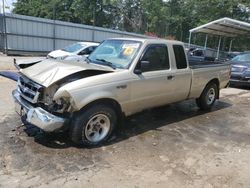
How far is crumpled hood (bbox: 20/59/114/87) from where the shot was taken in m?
4.47

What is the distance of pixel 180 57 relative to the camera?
6344 millimetres

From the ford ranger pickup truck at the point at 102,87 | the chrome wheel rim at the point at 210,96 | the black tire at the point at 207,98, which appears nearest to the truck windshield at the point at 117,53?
the ford ranger pickup truck at the point at 102,87

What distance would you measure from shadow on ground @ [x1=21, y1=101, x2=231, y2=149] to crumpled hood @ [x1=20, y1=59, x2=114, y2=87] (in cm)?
104

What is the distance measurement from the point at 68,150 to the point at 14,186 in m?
1.18

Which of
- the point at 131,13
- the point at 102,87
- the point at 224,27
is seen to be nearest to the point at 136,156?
the point at 102,87

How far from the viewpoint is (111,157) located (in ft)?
14.7

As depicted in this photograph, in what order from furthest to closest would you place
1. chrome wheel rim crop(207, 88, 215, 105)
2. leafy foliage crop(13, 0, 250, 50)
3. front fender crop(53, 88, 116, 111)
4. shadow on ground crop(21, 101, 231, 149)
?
leafy foliage crop(13, 0, 250, 50) → chrome wheel rim crop(207, 88, 215, 105) → shadow on ground crop(21, 101, 231, 149) → front fender crop(53, 88, 116, 111)

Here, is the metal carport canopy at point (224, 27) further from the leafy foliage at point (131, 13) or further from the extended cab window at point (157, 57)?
the leafy foliage at point (131, 13)

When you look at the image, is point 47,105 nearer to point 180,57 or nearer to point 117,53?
point 117,53

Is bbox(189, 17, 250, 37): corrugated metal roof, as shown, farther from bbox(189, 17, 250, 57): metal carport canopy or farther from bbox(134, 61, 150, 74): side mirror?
bbox(134, 61, 150, 74): side mirror

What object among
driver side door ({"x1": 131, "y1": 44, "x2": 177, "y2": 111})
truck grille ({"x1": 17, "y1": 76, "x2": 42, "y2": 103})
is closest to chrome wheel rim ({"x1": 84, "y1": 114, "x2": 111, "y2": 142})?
driver side door ({"x1": 131, "y1": 44, "x2": 177, "y2": 111})

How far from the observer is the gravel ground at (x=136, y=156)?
12.5 feet

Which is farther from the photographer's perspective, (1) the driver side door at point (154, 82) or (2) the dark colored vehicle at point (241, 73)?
(2) the dark colored vehicle at point (241, 73)

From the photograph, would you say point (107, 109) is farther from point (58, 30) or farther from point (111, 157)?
point (58, 30)
